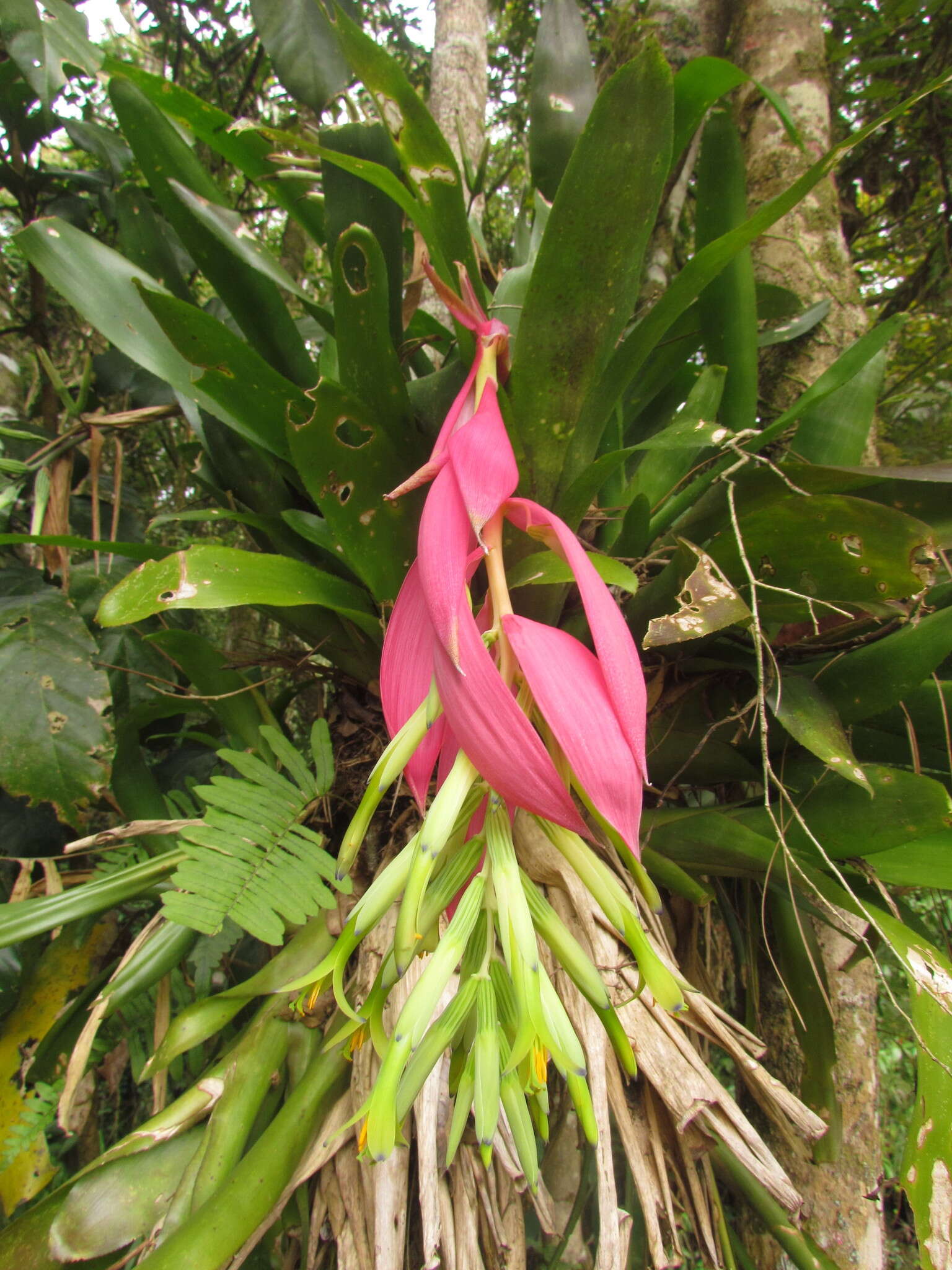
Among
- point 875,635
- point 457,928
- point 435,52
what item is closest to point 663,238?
point 435,52

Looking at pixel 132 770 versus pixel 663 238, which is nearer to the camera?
pixel 132 770

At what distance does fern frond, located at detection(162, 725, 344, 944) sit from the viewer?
474mm

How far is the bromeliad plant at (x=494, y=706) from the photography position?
31cm

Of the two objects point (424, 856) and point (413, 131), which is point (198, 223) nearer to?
point (413, 131)

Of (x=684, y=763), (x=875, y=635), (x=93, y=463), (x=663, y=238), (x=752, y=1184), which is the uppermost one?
(x=663, y=238)

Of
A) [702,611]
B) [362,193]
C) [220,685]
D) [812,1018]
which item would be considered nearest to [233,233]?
[362,193]

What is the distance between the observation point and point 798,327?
75cm

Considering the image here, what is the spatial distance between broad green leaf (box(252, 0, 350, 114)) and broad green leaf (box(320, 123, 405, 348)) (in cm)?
38

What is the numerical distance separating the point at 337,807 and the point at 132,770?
228 mm

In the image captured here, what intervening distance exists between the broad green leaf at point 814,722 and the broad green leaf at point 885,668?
0.01 metres

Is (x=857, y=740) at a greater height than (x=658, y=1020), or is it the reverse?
(x=857, y=740)

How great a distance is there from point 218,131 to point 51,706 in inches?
23.5

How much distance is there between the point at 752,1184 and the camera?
1.61 ft

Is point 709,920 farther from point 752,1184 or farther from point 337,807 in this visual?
point 337,807
